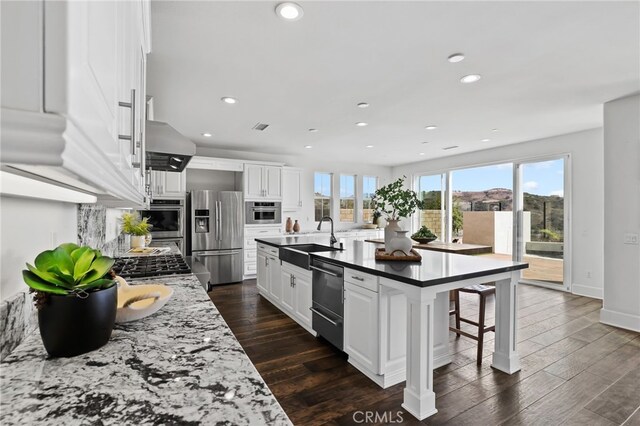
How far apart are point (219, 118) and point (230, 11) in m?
2.42

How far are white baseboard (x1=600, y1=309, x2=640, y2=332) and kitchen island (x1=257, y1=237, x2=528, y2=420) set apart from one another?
2.01m

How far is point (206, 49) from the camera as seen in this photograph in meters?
2.38

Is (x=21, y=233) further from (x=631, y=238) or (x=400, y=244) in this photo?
(x=631, y=238)

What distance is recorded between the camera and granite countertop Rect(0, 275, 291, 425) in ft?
2.01

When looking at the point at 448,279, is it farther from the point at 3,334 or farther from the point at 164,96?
the point at 164,96

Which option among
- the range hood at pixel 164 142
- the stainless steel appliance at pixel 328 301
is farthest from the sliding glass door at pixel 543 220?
the range hood at pixel 164 142

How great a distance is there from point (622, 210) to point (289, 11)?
162 inches

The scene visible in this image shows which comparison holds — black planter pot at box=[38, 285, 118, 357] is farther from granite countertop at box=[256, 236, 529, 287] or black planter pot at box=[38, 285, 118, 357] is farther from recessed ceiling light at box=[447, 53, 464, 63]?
recessed ceiling light at box=[447, 53, 464, 63]

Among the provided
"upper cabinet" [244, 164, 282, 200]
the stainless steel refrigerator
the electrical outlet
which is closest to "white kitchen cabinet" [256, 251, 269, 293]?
the stainless steel refrigerator

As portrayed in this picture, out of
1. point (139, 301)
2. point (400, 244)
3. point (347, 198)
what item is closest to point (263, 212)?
point (347, 198)

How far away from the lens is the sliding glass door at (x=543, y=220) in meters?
5.17

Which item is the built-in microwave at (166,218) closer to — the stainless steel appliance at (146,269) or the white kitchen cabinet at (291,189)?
the white kitchen cabinet at (291,189)

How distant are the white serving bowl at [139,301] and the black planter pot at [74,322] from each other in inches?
8.8

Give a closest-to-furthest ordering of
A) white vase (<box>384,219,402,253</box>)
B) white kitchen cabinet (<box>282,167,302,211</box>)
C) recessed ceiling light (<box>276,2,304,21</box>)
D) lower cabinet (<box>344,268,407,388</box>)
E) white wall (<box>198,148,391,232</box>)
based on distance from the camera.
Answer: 1. recessed ceiling light (<box>276,2,304,21</box>)
2. lower cabinet (<box>344,268,407,388</box>)
3. white vase (<box>384,219,402,253</box>)
4. white wall (<box>198,148,391,232</box>)
5. white kitchen cabinet (<box>282,167,302,211</box>)
